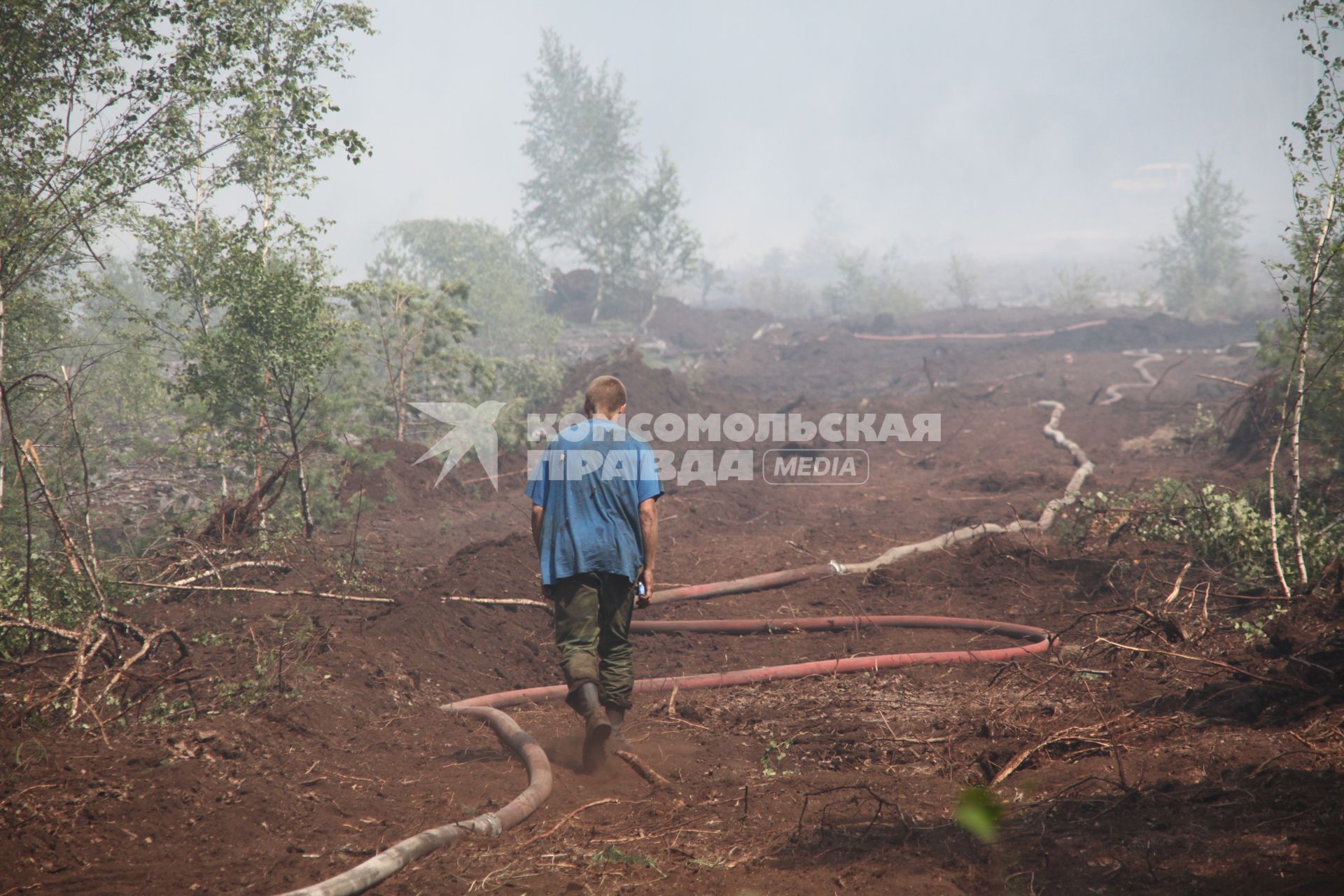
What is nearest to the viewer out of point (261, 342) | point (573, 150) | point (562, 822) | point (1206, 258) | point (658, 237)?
point (562, 822)

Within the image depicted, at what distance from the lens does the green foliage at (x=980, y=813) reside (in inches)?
109

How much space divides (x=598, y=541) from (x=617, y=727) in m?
0.98

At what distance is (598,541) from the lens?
13.1 feet

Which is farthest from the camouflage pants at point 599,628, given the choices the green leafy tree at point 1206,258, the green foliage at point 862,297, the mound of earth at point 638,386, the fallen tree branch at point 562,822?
the green leafy tree at point 1206,258

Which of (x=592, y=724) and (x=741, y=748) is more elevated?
(x=592, y=724)

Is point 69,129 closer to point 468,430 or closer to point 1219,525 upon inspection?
point 468,430

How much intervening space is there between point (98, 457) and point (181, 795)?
10142 mm

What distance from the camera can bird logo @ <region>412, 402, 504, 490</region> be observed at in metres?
14.5

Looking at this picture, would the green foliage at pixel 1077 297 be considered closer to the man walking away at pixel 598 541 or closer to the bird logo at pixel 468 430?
the bird logo at pixel 468 430

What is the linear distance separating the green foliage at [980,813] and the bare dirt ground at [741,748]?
0.05 metres

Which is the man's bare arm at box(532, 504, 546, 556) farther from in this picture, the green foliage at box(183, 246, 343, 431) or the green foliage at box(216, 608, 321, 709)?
the green foliage at box(183, 246, 343, 431)

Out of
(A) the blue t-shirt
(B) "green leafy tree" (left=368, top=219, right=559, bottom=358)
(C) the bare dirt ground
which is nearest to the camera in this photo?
(C) the bare dirt ground

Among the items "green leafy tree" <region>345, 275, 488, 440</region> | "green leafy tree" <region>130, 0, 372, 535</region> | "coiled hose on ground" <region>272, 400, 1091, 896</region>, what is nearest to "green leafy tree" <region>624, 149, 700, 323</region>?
"green leafy tree" <region>345, 275, 488, 440</region>

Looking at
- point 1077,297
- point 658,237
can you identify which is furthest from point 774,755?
point 1077,297
